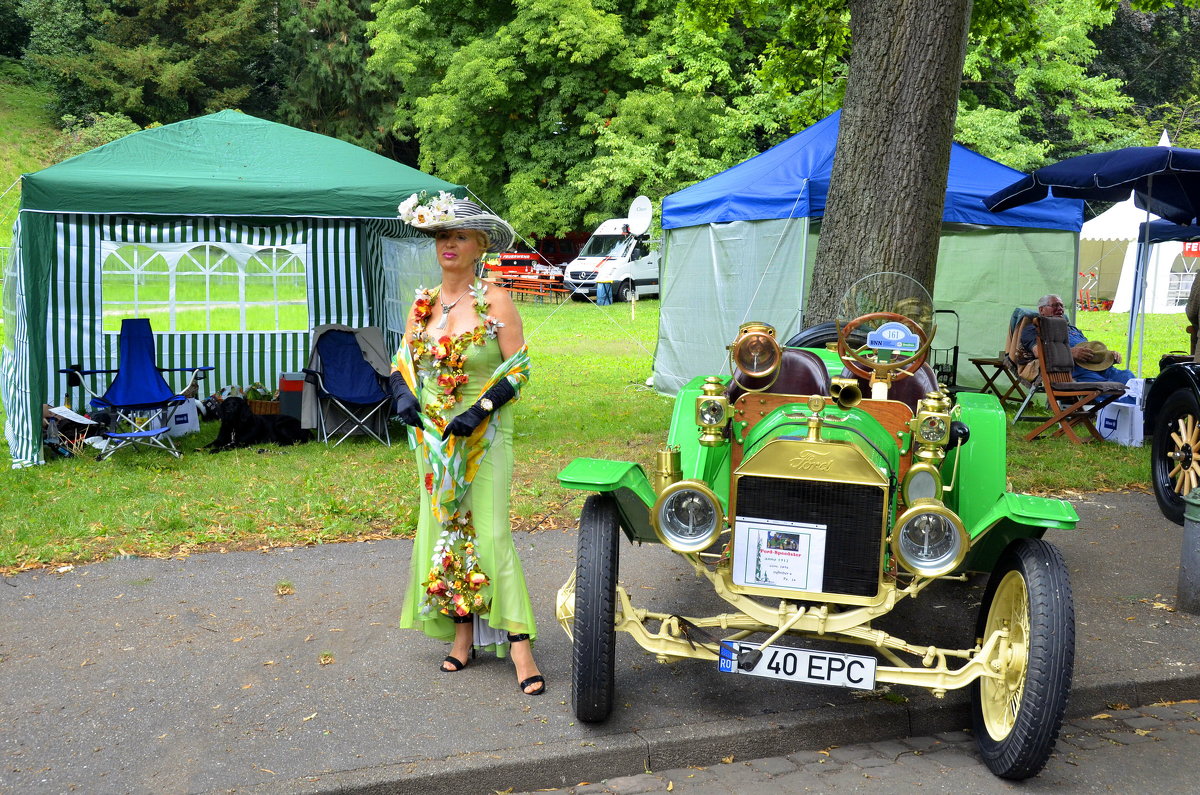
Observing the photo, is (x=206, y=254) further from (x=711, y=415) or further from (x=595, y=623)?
(x=595, y=623)

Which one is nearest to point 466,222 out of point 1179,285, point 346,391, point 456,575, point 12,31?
point 456,575

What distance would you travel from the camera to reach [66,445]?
9164 mm

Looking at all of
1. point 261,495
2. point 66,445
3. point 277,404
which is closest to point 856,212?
point 261,495

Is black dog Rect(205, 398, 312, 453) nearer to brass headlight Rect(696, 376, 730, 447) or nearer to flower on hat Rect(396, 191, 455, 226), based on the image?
flower on hat Rect(396, 191, 455, 226)

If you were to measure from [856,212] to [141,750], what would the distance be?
5747mm

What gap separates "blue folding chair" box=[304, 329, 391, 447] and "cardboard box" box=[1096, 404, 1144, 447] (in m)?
7.62

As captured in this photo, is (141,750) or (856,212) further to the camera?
(856,212)

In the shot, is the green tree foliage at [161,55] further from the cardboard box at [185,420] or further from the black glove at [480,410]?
the black glove at [480,410]

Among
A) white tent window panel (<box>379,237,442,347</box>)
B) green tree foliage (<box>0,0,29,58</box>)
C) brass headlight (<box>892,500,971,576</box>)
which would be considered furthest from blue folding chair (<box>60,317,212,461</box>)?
green tree foliage (<box>0,0,29,58</box>)

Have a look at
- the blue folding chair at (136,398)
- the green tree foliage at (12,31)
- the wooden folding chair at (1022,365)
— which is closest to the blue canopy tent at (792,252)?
the wooden folding chair at (1022,365)

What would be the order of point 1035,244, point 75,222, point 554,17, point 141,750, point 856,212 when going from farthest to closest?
point 554,17 → point 1035,244 → point 75,222 → point 856,212 → point 141,750

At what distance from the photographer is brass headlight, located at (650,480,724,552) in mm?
3691

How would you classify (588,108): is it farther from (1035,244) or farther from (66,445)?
(66,445)

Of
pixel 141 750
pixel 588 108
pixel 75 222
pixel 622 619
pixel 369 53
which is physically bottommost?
pixel 141 750
